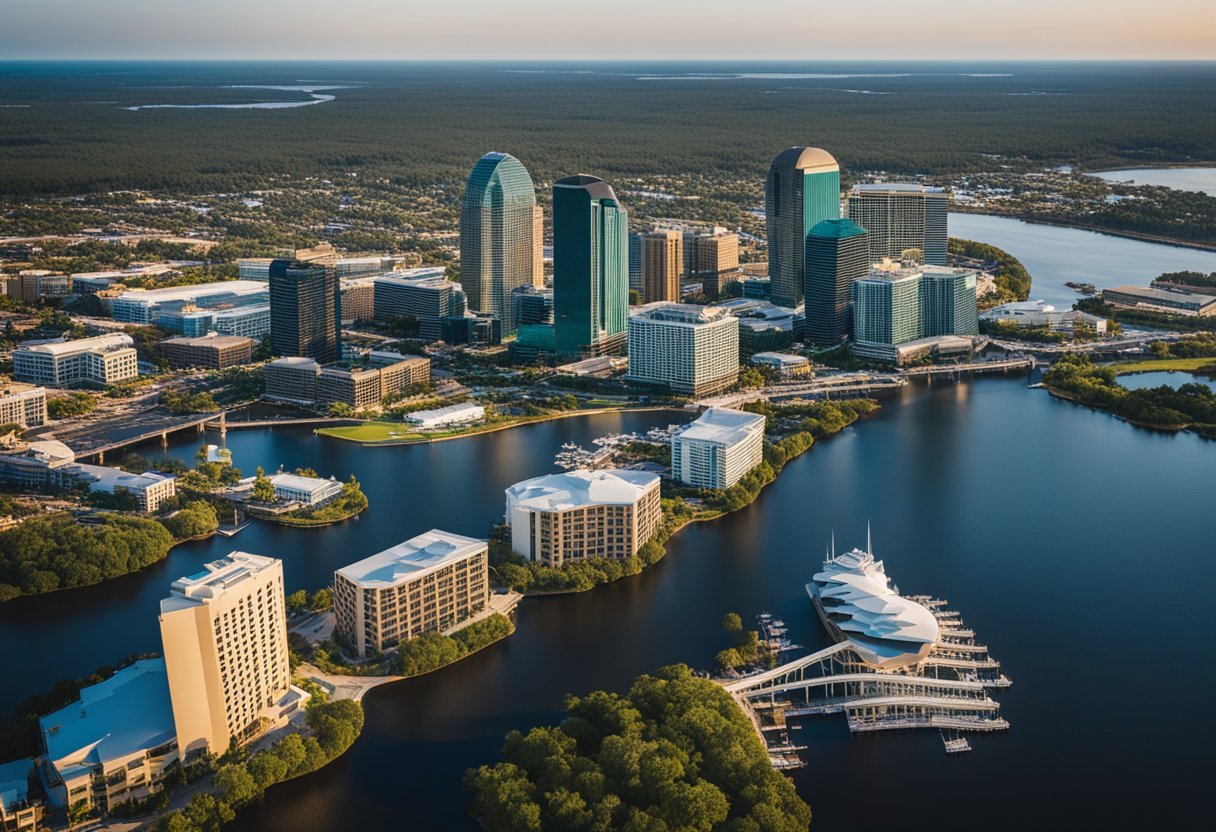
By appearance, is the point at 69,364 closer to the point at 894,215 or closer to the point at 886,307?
the point at 886,307

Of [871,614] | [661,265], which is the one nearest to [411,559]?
[871,614]

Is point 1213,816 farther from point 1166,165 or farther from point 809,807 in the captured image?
point 1166,165

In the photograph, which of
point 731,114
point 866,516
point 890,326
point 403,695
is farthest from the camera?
point 731,114

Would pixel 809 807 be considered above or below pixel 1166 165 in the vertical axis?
below

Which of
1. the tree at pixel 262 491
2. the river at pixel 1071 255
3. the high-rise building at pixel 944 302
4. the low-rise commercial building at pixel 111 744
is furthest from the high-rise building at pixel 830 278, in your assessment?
the low-rise commercial building at pixel 111 744

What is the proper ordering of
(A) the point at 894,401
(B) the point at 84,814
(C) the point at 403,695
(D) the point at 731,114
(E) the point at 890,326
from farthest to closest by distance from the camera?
1. (D) the point at 731,114
2. (E) the point at 890,326
3. (A) the point at 894,401
4. (C) the point at 403,695
5. (B) the point at 84,814

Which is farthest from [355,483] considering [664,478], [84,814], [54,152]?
[54,152]

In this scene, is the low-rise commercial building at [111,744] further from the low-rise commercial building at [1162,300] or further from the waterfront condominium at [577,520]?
the low-rise commercial building at [1162,300]
